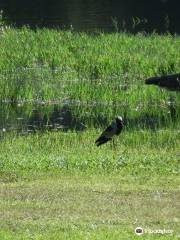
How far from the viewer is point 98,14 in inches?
1255

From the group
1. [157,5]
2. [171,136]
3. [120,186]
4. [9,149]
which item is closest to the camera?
[120,186]

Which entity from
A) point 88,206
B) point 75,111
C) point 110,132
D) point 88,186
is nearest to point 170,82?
point 75,111

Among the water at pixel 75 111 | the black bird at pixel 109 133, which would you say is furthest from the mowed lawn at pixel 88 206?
the water at pixel 75 111

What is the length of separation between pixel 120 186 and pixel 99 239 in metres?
2.32

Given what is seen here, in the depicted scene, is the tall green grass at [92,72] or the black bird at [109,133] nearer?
the black bird at [109,133]

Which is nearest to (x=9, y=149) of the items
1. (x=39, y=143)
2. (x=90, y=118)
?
(x=39, y=143)

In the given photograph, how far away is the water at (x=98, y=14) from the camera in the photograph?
2798 centimetres

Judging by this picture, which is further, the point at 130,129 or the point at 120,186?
the point at 130,129

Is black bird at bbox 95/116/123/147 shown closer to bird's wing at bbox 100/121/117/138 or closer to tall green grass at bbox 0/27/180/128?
bird's wing at bbox 100/121/117/138

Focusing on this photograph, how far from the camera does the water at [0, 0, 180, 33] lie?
27984 millimetres

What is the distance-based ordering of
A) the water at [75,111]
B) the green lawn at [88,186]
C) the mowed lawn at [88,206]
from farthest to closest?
1. the water at [75,111]
2. the green lawn at [88,186]
3. the mowed lawn at [88,206]

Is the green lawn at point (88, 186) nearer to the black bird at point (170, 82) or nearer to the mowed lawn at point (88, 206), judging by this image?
the mowed lawn at point (88, 206)

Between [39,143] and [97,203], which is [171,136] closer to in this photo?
[39,143]

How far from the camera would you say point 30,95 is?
16656 mm
